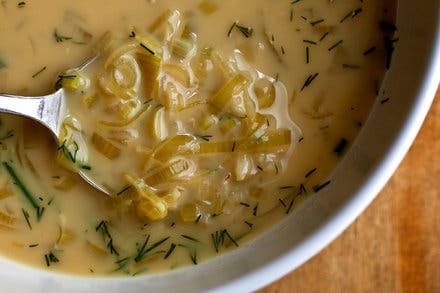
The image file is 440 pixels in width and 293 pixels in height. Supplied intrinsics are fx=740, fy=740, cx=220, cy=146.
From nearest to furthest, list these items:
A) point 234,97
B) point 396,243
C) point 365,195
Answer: point 365,195, point 234,97, point 396,243

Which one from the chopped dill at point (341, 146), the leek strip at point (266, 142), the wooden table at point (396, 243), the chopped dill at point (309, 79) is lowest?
the wooden table at point (396, 243)

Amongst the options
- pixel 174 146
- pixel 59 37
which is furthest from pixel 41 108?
pixel 174 146

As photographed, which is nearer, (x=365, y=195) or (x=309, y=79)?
(x=365, y=195)

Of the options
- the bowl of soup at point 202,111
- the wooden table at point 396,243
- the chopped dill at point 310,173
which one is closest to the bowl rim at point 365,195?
the bowl of soup at point 202,111

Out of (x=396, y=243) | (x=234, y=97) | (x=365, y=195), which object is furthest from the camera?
(x=396, y=243)

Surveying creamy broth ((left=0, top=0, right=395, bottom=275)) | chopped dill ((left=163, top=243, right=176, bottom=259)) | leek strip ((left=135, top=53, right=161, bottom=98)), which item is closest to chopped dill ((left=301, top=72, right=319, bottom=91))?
creamy broth ((left=0, top=0, right=395, bottom=275))

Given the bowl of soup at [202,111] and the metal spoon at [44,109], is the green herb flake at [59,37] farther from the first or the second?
the metal spoon at [44,109]

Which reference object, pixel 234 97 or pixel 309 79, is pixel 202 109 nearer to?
pixel 234 97
